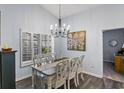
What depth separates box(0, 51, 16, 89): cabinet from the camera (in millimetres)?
2574

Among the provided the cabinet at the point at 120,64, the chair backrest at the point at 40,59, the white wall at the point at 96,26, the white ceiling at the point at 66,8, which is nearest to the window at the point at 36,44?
the chair backrest at the point at 40,59

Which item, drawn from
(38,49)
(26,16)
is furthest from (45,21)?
(38,49)

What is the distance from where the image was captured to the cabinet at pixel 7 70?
2.57 metres

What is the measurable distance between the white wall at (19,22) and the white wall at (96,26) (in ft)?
5.05

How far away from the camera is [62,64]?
250cm

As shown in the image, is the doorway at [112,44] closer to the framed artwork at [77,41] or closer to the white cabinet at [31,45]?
the framed artwork at [77,41]

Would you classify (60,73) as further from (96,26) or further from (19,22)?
(96,26)

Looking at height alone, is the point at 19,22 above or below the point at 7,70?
above

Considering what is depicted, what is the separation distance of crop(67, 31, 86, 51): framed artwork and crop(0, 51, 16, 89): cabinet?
2729 millimetres

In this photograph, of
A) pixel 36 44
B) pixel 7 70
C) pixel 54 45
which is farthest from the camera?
pixel 54 45

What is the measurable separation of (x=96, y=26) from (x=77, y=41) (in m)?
1.05

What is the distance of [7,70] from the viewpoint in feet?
8.77

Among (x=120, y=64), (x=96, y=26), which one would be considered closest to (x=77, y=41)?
(x=96, y=26)

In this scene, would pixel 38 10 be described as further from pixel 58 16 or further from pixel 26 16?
pixel 58 16
